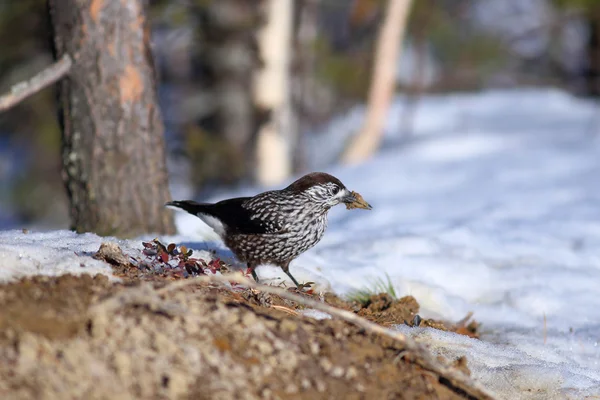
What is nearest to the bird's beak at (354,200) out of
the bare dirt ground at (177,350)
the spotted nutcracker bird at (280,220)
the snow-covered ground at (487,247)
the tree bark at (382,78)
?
the spotted nutcracker bird at (280,220)

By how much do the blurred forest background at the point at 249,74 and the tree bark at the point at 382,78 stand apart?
707mm

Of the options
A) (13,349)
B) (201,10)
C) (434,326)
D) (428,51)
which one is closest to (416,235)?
(434,326)

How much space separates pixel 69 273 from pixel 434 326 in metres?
2.06

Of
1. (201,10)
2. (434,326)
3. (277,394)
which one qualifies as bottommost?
(434,326)

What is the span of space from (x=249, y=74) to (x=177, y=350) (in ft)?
26.5

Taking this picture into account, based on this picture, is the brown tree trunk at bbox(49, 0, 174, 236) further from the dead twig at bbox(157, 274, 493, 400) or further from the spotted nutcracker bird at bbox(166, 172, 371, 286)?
the dead twig at bbox(157, 274, 493, 400)

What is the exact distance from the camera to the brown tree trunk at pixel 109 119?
4.89 metres

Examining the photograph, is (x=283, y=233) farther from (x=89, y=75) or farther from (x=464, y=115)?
(x=464, y=115)

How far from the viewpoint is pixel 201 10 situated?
1062 centimetres

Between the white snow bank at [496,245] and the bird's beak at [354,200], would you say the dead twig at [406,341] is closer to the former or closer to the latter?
the white snow bank at [496,245]

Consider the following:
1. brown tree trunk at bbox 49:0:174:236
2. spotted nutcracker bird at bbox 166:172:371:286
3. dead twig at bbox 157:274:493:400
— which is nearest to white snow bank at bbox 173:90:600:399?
dead twig at bbox 157:274:493:400

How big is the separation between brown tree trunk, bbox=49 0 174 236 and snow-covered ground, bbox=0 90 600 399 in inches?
21.2

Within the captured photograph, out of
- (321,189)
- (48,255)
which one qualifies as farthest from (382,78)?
(48,255)

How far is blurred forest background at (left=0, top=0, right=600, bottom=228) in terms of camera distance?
1039 centimetres
